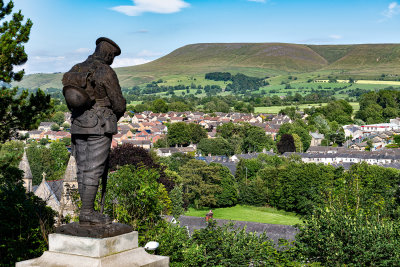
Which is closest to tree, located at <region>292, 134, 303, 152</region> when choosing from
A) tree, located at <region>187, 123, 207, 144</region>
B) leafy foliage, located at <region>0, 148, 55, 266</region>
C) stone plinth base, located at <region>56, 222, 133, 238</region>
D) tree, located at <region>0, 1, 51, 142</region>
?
tree, located at <region>187, 123, 207, 144</region>

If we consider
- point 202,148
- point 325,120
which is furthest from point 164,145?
point 325,120

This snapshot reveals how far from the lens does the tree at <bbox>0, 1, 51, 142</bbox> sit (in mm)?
20994

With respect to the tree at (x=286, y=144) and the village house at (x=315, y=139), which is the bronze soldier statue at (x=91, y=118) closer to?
the tree at (x=286, y=144)

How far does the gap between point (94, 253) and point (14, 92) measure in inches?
583

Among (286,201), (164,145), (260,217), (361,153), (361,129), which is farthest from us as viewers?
(361,129)

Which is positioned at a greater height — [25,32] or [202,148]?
[25,32]

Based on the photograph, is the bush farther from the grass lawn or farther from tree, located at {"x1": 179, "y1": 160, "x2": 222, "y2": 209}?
tree, located at {"x1": 179, "y1": 160, "x2": 222, "y2": 209}

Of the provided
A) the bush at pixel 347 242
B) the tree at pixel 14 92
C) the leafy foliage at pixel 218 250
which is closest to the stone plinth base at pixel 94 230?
the leafy foliage at pixel 218 250

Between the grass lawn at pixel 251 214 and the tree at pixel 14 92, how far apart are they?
165 feet

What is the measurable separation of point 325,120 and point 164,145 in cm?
6151

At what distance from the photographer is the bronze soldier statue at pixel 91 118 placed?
31.6 ft

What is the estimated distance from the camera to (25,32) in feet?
71.0

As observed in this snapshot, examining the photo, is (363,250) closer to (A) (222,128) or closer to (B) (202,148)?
(B) (202,148)

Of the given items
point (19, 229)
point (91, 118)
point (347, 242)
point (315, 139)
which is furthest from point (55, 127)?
point (91, 118)
